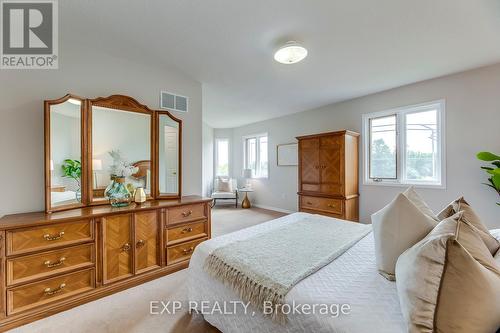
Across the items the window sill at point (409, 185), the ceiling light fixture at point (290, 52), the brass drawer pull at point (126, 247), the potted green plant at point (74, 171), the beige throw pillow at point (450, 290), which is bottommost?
the brass drawer pull at point (126, 247)

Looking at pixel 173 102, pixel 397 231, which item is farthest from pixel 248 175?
pixel 397 231

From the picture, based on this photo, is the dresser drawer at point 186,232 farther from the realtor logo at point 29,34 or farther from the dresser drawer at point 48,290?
the realtor logo at point 29,34

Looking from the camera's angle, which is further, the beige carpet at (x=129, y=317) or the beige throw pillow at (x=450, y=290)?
the beige carpet at (x=129, y=317)

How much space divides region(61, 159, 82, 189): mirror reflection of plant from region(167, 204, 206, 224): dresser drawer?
99cm

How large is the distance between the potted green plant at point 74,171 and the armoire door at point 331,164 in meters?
3.43

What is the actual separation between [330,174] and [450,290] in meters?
2.99

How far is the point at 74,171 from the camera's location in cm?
215

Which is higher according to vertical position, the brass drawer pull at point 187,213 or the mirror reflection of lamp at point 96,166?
the mirror reflection of lamp at point 96,166

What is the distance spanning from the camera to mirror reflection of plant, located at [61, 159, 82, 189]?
2.09 metres

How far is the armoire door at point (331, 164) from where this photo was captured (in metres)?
3.48

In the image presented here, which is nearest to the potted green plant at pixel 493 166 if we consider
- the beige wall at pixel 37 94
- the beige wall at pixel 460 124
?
the beige wall at pixel 460 124

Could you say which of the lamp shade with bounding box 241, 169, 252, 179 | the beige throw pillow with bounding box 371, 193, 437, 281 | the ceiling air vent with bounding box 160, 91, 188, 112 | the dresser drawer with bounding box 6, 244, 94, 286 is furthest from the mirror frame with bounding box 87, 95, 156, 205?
the lamp shade with bounding box 241, 169, 252, 179

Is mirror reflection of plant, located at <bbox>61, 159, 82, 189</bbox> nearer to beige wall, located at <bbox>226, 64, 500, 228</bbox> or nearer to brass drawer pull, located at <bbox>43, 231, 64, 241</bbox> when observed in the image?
brass drawer pull, located at <bbox>43, 231, 64, 241</bbox>

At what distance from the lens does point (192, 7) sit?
1711mm
